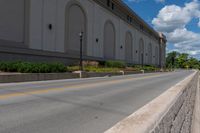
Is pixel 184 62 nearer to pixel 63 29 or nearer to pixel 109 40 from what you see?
pixel 109 40

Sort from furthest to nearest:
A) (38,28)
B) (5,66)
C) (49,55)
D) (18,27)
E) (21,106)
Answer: (49,55) → (38,28) → (18,27) → (5,66) → (21,106)

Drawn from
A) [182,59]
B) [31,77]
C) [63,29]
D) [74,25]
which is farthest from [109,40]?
[182,59]

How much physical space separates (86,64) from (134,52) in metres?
32.6

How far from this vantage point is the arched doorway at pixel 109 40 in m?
48.7

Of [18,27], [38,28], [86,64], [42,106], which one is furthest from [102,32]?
[42,106]

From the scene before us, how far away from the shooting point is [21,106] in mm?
7301

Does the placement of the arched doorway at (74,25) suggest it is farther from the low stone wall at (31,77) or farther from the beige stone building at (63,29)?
the low stone wall at (31,77)

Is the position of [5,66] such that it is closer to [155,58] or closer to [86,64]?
[86,64]

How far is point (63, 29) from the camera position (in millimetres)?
33344

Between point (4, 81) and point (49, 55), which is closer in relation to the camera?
point (4, 81)

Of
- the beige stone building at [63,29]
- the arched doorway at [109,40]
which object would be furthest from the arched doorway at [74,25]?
the arched doorway at [109,40]

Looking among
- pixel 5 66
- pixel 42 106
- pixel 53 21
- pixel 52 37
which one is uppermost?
pixel 53 21

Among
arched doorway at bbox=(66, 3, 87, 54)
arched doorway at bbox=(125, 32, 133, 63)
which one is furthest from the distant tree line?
arched doorway at bbox=(66, 3, 87, 54)

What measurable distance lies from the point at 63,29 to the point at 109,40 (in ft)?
60.9
